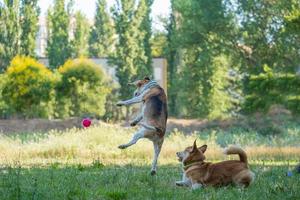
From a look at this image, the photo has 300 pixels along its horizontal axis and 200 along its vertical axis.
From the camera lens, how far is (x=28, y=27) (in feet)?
145

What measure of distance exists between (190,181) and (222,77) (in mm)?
38218

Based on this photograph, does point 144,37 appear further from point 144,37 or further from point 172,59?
point 172,59

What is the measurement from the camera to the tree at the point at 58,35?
48.7 m

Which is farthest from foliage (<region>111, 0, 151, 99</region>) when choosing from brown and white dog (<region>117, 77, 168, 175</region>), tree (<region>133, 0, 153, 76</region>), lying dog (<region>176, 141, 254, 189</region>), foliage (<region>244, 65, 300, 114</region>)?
lying dog (<region>176, 141, 254, 189</region>)

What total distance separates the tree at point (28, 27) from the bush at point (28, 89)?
783 centimetres

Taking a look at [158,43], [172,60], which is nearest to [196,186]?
[172,60]

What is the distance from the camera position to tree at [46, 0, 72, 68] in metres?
48.7

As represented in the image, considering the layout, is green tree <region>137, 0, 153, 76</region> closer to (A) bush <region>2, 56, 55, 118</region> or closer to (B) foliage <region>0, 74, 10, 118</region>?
(A) bush <region>2, 56, 55, 118</region>

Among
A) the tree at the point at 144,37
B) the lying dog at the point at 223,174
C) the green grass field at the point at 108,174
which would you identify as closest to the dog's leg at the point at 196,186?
the lying dog at the point at 223,174

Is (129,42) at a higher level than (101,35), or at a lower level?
lower

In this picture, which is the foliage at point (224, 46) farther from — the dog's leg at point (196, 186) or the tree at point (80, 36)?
the dog's leg at point (196, 186)

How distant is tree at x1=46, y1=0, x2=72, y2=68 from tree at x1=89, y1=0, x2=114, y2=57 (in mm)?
5985

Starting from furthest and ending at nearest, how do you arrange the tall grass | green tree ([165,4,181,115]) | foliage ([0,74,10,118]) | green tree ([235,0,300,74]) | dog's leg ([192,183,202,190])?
green tree ([165,4,181,115]) → green tree ([235,0,300,74]) → foliage ([0,74,10,118]) → the tall grass → dog's leg ([192,183,202,190])

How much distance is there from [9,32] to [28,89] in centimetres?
945
